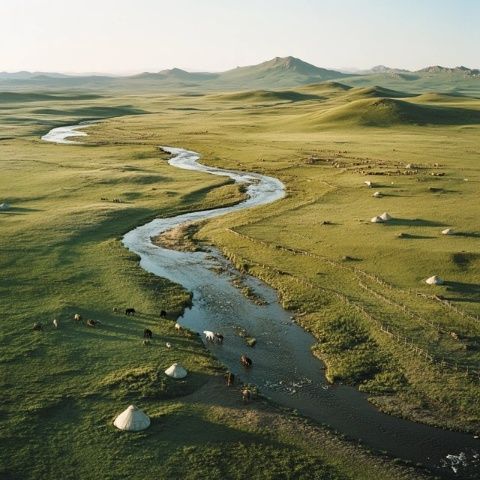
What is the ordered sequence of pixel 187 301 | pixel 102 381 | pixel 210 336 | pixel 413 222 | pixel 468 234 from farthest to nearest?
pixel 413 222, pixel 468 234, pixel 187 301, pixel 210 336, pixel 102 381

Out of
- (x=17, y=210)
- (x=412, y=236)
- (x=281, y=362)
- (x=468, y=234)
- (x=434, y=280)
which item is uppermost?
(x=468, y=234)

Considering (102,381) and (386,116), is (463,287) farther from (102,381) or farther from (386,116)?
(386,116)

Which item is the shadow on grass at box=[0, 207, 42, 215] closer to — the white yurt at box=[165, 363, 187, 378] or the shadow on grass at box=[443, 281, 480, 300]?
the white yurt at box=[165, 363, 187, 378]

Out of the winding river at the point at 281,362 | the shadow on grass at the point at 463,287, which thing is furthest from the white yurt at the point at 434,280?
the winding river at the point at 281,362

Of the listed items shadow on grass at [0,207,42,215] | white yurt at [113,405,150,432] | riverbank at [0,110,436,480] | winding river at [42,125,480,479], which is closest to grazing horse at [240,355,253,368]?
winding river at [42,125,480,479]

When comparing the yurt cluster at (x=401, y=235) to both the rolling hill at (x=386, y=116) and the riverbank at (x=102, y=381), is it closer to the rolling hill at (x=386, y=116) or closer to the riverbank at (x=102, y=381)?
the riverbank at (x=102, y=381)

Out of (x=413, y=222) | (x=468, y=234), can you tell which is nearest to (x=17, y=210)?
(x=413, y=222)
